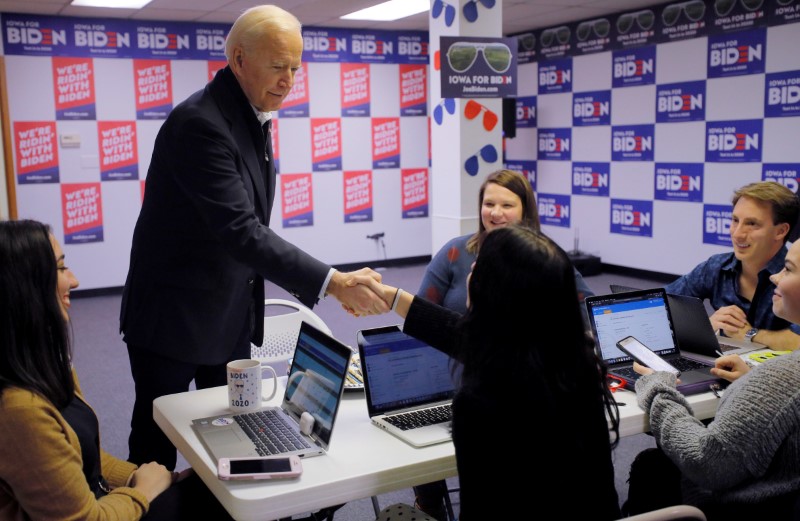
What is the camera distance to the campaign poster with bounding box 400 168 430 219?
29.0 ft

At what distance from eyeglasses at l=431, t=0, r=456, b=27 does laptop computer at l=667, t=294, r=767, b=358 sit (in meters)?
2.81

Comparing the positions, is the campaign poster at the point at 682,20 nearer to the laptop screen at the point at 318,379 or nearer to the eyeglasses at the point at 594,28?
the eyeglasses at the point at 594,28

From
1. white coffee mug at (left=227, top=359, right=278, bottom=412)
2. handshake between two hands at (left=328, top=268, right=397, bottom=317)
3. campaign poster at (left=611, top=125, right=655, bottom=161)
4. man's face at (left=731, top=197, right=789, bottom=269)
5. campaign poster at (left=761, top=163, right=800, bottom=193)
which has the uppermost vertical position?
campaign poster at (left=611, top=125, right=655, bottom=161)

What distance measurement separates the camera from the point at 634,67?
7438 mm

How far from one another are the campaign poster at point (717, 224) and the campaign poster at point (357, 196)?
356cm

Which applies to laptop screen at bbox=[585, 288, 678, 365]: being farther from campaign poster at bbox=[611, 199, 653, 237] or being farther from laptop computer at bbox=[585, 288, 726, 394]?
campaign poster at bbox=[611, 199, 653, 237]

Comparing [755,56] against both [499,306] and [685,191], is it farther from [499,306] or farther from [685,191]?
[499,306]

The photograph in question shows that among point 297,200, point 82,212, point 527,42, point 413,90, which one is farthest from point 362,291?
point 527,42

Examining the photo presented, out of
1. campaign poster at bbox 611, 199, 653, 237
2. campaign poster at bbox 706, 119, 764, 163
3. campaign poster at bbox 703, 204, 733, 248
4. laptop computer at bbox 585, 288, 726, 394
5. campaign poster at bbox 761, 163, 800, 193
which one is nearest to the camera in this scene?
laptop computer at bbox 585, 288, 726, 394

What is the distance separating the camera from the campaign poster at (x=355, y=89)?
8281 millimetres

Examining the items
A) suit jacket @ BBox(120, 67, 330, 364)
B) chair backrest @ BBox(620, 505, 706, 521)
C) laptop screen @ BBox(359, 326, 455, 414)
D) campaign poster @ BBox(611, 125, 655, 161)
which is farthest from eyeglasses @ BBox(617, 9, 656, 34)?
chair backrest @ BBox(620, 505, 706, 521)

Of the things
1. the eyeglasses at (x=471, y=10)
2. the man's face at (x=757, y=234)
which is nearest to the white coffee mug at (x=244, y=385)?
the man's face at (x=757, y=234)

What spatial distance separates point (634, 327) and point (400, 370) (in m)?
0.85

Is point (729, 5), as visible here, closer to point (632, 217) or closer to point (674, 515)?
point (632, 217)
